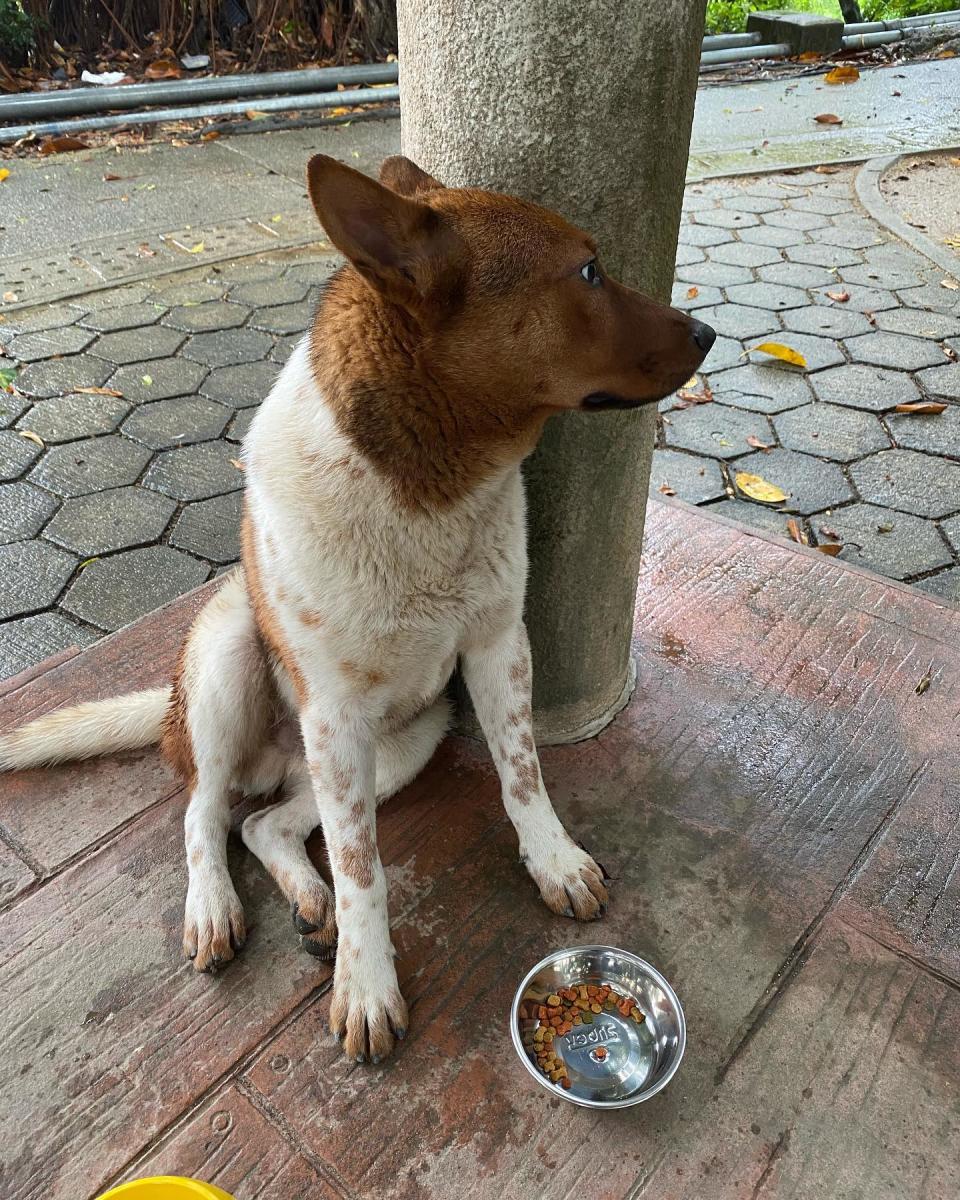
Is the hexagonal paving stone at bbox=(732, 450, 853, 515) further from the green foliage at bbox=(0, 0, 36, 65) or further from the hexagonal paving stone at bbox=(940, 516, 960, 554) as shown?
the green foliage at bbox=(0, 0, 36, 65)

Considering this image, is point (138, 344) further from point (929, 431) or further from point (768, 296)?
point (929, 431)

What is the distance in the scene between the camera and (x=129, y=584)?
3420mm

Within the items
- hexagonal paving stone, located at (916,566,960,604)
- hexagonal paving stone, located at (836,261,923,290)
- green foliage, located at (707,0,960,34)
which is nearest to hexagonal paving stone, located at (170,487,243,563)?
hexagonal paving stone, located at (916,566,960,604)

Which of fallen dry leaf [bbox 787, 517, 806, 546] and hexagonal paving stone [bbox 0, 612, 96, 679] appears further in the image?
fallen dry leaf [bbox 787, 517, 806, 546]

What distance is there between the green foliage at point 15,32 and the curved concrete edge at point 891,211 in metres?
8.15

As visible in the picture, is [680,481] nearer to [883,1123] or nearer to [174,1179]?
[883,1123]

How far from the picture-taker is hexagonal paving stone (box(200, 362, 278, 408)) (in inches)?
177

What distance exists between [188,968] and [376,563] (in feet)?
3.49

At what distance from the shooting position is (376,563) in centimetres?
191

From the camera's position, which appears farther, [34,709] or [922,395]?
[922,395]

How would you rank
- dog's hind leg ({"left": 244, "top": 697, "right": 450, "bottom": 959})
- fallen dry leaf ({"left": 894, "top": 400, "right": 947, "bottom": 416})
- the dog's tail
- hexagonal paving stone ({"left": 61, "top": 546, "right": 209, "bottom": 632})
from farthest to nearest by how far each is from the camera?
fallen dry leaf ({"left": 894, "top": 400, "right": 947, "bottom": 416}) < hexagonal paving stone ({"left": 61, "top": 546, "right": 209, "bottom": 632}) < the dog's tail < dog's hind leg ({"left": 244, "top": 697, "right": 450, "bottom": 959})

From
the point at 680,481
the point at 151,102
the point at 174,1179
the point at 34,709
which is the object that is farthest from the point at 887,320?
the point at 151,102

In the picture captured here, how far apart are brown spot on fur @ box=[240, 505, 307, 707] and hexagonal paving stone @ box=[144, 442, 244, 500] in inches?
66.7

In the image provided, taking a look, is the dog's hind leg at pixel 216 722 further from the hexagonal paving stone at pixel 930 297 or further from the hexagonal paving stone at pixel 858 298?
the hexagonal paving stone at pixel 930 297
